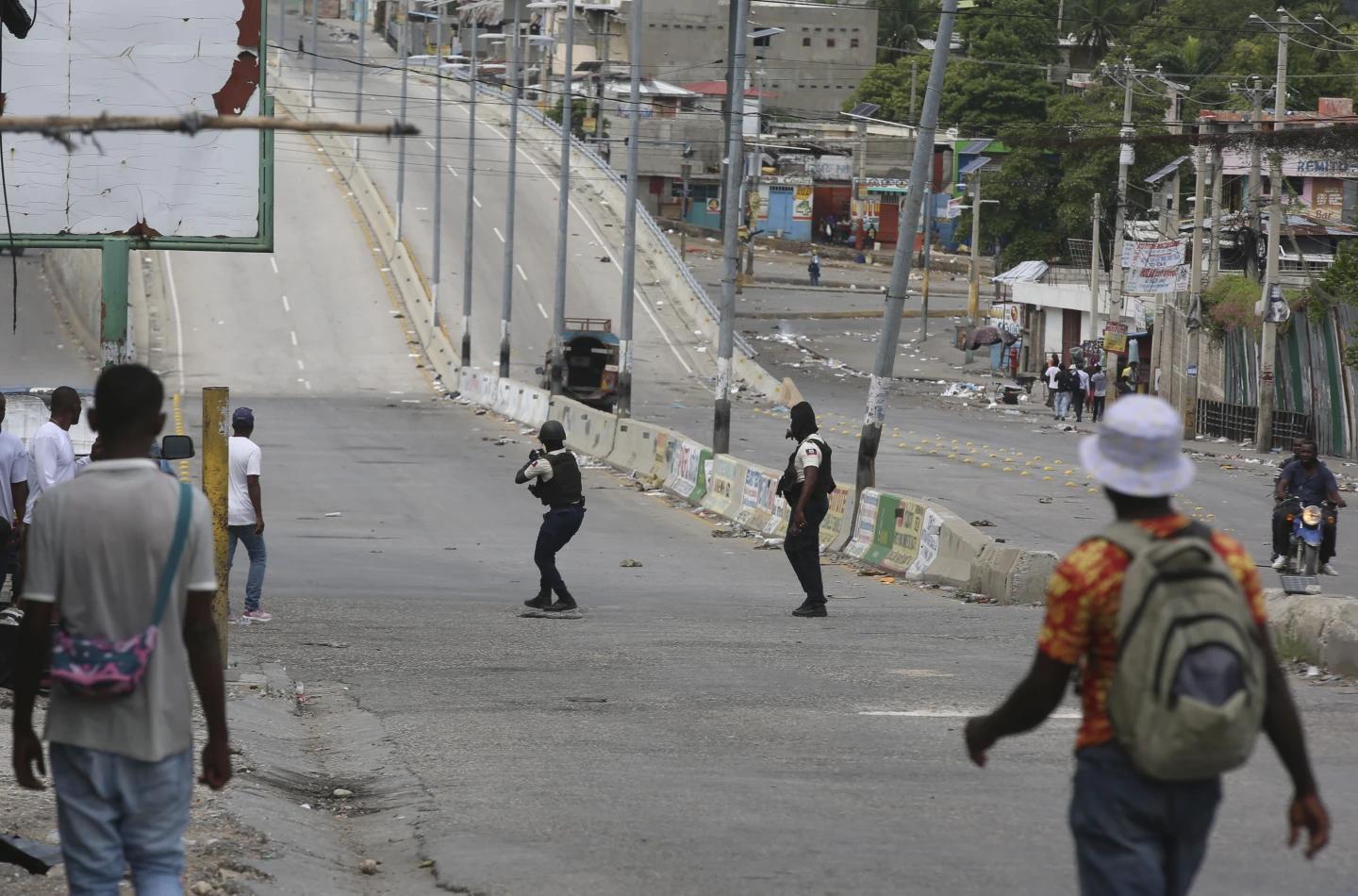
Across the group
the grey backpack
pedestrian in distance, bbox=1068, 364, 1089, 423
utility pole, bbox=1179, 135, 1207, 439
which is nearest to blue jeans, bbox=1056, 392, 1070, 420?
pedestrian in distance, bbox=1068, 364, 1089, 423

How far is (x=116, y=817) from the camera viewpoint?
5.14 m

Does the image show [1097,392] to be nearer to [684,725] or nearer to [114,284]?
[114,284]

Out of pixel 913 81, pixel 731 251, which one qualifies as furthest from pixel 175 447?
pixel 913 81

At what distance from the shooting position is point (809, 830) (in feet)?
24.9

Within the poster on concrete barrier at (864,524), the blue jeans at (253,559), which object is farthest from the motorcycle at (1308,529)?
the blue jeans at (253,559)

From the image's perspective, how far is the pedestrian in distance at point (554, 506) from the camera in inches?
637

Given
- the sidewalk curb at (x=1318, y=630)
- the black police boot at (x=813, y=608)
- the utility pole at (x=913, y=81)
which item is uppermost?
the utility pole at (x=913, y=81)

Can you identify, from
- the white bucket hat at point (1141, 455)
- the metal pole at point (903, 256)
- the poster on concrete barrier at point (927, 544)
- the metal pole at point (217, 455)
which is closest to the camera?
the white bucket hat at point (1141, 455)

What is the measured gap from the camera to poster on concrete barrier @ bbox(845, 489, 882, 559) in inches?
883

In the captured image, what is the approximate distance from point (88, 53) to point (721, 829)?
14.8 metres

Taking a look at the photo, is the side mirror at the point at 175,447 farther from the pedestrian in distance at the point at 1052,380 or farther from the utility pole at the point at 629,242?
the pedestrian in distance at the point at 1052,380

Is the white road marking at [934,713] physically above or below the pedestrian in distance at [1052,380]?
above

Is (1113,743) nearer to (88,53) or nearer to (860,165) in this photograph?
(88,53)

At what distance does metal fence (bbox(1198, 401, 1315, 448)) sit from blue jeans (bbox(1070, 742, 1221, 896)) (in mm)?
38737
